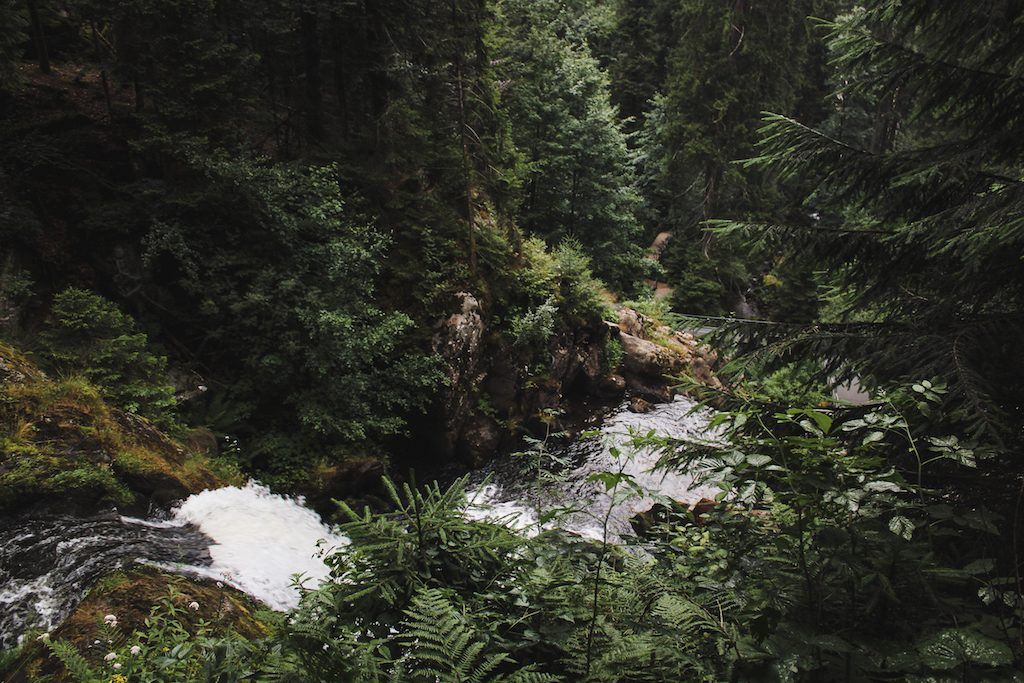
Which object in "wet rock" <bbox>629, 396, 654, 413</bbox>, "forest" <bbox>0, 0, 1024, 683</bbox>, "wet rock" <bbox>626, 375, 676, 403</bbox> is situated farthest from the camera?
"wet rock" <bbox>626, 375, 676, 403</bbox>

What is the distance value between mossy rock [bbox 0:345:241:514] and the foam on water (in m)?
0.38

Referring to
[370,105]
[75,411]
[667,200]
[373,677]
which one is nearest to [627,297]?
[667,200]

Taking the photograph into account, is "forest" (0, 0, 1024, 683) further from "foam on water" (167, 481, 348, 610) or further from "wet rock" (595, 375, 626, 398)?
"wet rock" (595, 375, 626, 398)

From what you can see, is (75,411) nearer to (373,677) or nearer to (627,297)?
(373,677)

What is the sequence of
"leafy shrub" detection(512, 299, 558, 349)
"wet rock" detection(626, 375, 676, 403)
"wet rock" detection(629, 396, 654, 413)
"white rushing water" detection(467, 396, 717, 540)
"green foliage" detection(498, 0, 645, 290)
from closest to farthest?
1. "white rushing water" detection(467, 396, 717, 540)
2. "leafy shrub" detection(512, 299, 558, 349)
3. "wet rock" detection(629, 396, 654, 413)
4. "wet rock" detection(626, 375, 676, 403)
5. "green foliage" detection(498, 0, 645, 290)

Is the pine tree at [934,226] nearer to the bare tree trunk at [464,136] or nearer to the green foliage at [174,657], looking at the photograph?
the green foliage at [174,657]

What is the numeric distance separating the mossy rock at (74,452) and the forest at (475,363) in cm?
4

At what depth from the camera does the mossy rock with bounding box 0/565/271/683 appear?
3094 millimetres

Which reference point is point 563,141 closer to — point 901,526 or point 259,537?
point 259,537

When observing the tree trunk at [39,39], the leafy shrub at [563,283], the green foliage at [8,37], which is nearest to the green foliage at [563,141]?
the leafy shrub at [563,283]

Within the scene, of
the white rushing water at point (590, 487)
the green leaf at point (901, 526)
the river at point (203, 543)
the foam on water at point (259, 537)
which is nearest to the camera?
the green leaf at point (901, 526)

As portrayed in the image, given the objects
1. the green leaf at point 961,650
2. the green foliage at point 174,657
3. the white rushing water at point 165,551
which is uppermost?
the green leaf at point 961,650

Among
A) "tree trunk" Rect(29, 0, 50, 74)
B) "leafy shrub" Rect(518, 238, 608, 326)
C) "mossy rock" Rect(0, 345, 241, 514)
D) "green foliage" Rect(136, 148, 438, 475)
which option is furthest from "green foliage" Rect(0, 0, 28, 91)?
"leafy shrub" Rect(518, 238, 608, 326)

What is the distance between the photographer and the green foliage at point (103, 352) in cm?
657
